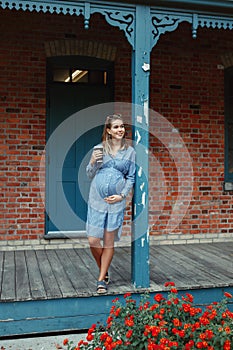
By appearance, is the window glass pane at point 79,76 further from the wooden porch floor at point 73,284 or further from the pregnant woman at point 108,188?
the wooden porch floor at point 73,284

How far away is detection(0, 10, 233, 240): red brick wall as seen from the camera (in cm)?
573

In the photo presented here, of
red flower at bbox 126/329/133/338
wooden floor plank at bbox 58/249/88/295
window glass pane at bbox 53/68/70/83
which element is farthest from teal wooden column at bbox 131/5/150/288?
window glass pane at bbox 53/68/70/83

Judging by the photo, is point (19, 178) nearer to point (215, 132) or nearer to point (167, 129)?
point (167, 129)

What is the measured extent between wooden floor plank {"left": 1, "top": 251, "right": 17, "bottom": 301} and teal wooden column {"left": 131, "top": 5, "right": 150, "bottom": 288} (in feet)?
3.95

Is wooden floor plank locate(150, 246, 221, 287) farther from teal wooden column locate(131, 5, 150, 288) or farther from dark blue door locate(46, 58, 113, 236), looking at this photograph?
dark blue door locate(46, 58, 113, 236)

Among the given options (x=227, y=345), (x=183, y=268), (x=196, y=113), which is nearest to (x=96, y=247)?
(x=183, y=268)

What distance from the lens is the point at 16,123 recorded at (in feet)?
18.9

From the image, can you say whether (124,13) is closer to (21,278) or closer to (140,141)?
(140,141)

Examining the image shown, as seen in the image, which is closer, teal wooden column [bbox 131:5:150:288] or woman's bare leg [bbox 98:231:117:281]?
woman's bare leg [bbox 98:231:117:281]

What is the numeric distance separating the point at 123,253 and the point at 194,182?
65.1 inches

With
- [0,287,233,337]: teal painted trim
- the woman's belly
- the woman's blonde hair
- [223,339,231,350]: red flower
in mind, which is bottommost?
[0,287,233,337]: teal painted trim

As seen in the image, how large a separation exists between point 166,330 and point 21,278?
2.13 m

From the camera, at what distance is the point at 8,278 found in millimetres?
4371

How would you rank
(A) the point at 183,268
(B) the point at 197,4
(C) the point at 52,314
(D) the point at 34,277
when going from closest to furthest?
(C) the point at 52,314 → (B) the point at 197,4 → (D) the point at 34,277 → (A) the point at 183,268
